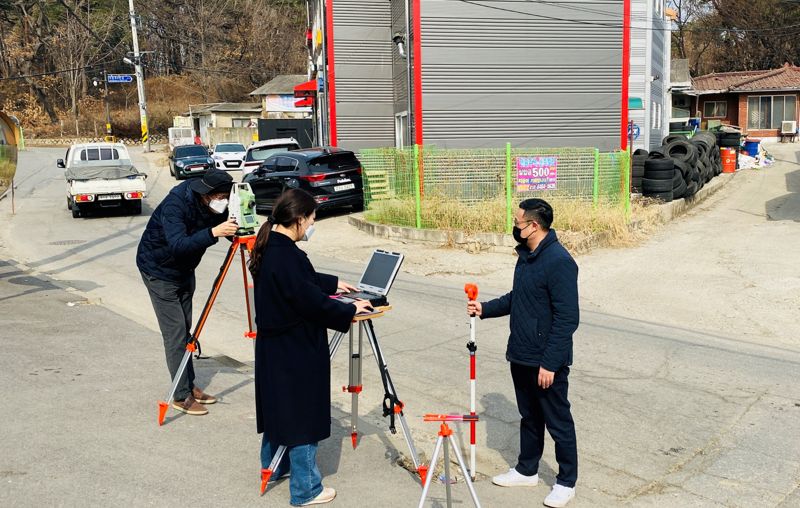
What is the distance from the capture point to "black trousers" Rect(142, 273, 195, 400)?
588 centimetres

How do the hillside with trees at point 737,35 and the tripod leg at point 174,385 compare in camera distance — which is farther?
the hillside with trees at point 737,35

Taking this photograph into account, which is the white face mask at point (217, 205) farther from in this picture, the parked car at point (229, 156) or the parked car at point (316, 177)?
the parked car at point (229, 156)

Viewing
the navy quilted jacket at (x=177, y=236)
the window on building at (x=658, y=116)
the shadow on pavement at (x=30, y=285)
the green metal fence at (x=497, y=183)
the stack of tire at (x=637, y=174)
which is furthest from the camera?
the window on building at (x=658, y=116)

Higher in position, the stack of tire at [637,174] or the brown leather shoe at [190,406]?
the stack of tire at [637,174]

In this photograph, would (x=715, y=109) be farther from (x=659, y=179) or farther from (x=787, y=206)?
(x=659, y=179)

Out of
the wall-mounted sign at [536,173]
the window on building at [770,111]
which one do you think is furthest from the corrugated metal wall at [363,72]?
the window on building at [770,111]

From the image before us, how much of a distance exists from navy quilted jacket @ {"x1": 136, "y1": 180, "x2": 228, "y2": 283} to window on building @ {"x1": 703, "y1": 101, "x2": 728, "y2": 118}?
4930 centimetres

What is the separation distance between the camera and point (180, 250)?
18.1 ft

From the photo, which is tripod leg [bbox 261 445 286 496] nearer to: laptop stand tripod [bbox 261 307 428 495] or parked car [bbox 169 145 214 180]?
laptop stand tripod [bbox 261 307 428 495]

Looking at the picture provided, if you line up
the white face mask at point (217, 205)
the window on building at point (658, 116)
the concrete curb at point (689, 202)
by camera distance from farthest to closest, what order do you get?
the window on building at point (658, 116) < the concrete curb at point (689, 202) < the white face mask at point (217, 205)

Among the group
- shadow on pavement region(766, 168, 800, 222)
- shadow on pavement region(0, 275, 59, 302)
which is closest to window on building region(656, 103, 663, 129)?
shadow on pavement region(766, 168, 800, 222)

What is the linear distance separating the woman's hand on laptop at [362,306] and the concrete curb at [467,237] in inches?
380

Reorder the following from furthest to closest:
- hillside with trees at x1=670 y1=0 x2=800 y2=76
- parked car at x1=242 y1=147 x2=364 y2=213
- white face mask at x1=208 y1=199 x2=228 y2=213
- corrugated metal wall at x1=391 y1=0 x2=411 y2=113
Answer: hillside with trees at x1=670 y1=0 x2=800 y2=76
corrugated metal wall at x1=391 y1=0 x2=411 y2=113
parked car at x1=242 y1=147 x2=364 y2=213
white face mask at x1=208 y1=199 x2=228 y2=213

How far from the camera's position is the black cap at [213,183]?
563cm
